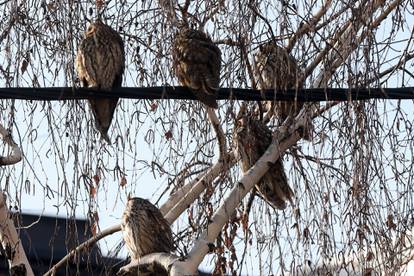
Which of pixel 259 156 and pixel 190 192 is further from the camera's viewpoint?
pixel 259 156

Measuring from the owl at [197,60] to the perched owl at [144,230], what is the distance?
29.6 inches

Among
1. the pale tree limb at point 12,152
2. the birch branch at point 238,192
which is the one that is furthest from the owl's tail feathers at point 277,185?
the pale tree limb at point 12,152

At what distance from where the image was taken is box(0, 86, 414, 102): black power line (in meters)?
4.82

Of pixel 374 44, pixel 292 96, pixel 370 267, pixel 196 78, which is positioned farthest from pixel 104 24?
pixel 370 267

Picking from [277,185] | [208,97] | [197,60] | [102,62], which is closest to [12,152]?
[208,97]

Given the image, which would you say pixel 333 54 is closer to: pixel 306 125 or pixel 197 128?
pixel 306 125

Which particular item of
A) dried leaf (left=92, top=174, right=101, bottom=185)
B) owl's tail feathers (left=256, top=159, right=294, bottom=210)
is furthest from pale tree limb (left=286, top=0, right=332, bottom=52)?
dried leaf (left=92, top=174, right=101, bottom=185)

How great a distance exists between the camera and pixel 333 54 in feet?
17.5

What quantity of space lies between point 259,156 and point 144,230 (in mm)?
783

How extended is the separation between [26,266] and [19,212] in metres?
0.66

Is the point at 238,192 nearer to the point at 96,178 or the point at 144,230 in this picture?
the point at 96,178

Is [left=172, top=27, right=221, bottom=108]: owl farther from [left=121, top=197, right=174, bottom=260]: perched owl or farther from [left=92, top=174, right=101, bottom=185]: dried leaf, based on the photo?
[left=92, top=174, right=101, bottom=185]: dried leaf

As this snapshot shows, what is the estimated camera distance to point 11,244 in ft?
17.7

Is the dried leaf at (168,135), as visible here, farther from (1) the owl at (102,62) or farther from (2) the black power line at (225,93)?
(1) the owl at (102,62)
